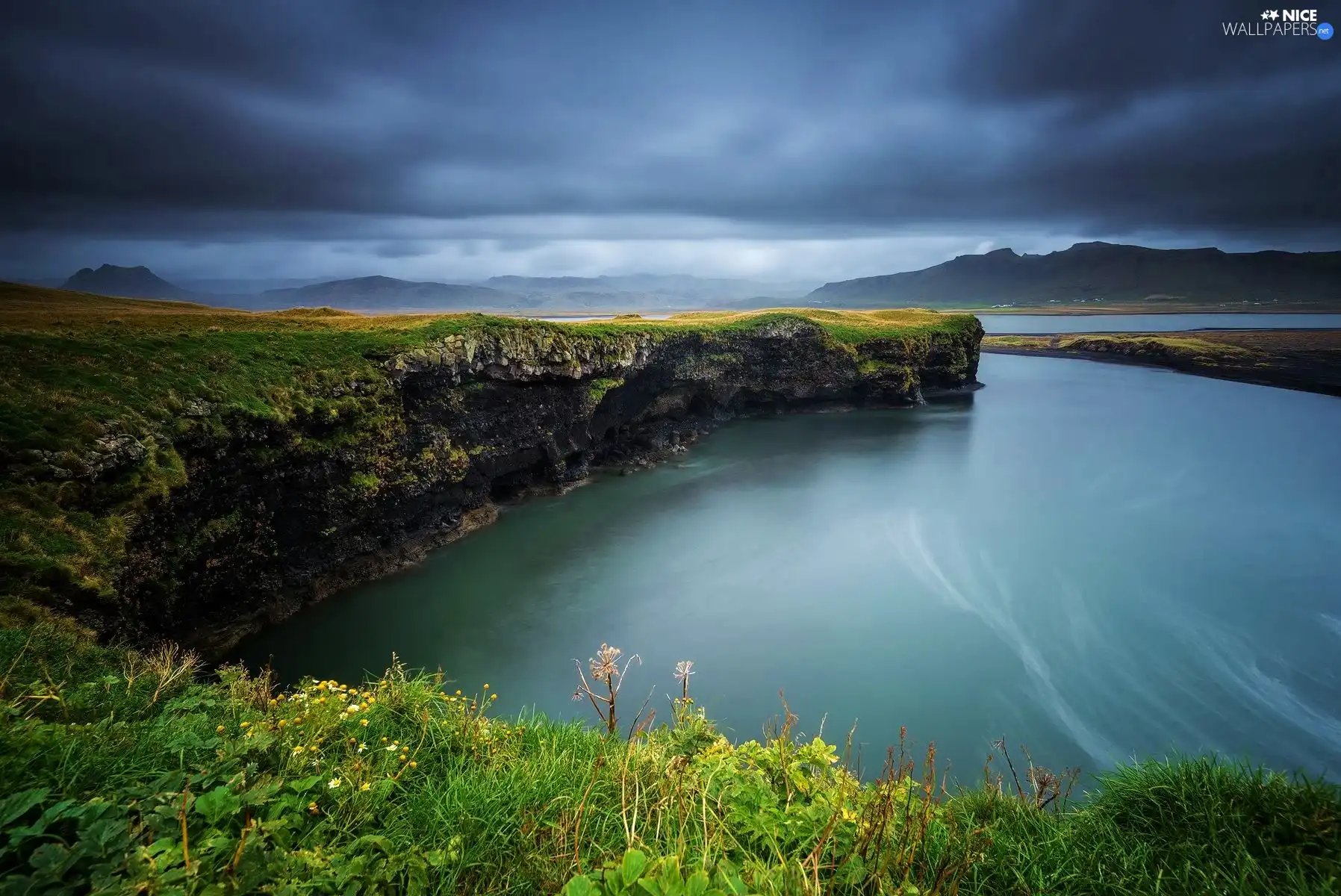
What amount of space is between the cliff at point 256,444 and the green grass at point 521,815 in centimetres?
794

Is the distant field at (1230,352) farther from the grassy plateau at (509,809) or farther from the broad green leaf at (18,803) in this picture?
the broad green leaf at (18,803)

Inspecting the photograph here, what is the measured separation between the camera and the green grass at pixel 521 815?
8.82 ft

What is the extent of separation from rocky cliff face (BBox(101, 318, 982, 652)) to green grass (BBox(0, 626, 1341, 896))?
9712mm

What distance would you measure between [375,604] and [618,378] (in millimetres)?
15824

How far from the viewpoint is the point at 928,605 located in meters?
17.0

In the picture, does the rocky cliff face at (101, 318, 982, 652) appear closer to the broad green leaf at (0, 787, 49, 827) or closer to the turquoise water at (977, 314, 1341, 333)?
the broad green leaf at (0, 787, 49, 827)

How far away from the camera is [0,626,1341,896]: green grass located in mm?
2688

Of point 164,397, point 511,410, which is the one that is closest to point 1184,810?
point 164,397

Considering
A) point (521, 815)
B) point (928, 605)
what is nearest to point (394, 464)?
point (521, 815)

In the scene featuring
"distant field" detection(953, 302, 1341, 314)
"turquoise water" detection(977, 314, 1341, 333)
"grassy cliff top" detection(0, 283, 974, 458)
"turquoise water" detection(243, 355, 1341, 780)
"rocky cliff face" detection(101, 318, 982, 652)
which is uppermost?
"distant field" detection(953, 302, 1341, 314)

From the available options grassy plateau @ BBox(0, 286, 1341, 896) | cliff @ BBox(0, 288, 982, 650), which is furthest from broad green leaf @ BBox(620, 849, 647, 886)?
cliff @ BBox(0, 288, 982, 650)

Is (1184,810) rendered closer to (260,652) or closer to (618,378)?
(260,652)

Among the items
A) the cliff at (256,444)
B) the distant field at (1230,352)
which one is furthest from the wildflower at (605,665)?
the distant field at (1230,352)

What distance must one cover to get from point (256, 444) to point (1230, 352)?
89287 mm
